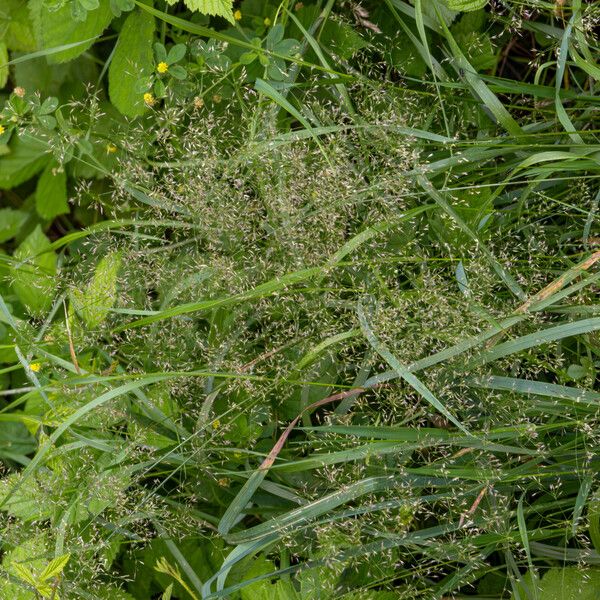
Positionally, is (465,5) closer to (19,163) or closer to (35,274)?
(35,274)

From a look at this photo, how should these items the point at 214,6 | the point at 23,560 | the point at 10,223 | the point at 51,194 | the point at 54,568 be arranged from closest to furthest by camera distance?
the point at 54,568 → the point at 214,6 → the point at 23,560 → the point at 51,194 → the point at 10,223

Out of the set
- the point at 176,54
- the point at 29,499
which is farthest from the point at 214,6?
the point at 29,499

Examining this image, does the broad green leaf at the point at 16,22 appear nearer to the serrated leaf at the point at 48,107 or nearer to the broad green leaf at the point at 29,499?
the serrated leaf at the point at 48,107

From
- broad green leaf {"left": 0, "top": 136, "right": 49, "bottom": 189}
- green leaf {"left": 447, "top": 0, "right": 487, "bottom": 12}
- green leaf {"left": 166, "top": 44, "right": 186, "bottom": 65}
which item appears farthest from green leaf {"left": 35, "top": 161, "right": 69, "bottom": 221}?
green leaf {"left": 447, "top": 0, "right": 487, "bottom": 12}

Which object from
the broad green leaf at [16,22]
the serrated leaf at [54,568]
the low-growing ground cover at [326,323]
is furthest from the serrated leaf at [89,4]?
the serrated leaf at [54,568]

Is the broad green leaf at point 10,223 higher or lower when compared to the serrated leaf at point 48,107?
lower

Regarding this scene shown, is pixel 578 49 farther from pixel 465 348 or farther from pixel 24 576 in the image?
pixel 24 576

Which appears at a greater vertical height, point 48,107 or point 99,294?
point 48,107
